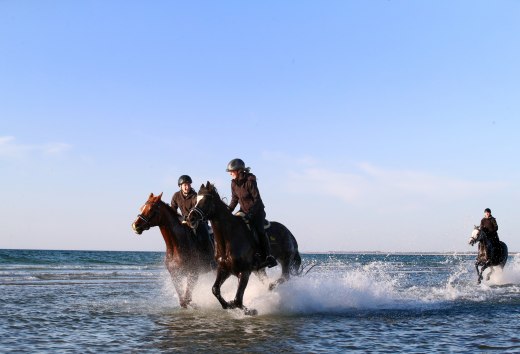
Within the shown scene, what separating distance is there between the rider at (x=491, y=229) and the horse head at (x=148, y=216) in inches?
620

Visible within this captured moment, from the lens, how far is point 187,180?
503 inches

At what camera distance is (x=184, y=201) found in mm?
12680

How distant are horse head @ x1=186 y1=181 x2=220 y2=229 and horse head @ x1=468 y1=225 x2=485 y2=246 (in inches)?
604

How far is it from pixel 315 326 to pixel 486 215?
15.2 metres

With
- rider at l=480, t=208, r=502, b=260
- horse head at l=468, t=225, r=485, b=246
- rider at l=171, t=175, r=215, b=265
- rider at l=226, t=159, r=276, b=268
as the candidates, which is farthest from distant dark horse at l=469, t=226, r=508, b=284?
rider at l=226, t=159, r=276, b=268

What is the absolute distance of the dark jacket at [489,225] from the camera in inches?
903

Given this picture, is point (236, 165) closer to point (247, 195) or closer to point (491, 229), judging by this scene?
point (247, 195)

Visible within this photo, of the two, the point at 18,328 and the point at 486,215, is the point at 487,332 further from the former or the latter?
the point at 486,215

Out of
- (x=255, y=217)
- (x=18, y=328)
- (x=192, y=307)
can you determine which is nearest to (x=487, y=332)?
(x=255, y=217)

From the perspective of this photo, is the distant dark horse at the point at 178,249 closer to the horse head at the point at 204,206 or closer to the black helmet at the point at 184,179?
the black helmet at the point at 184,179

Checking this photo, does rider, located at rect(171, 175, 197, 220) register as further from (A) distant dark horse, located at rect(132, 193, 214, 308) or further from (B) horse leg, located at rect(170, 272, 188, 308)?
(B) horse leg, located at rect(170, 272, 188, 308)

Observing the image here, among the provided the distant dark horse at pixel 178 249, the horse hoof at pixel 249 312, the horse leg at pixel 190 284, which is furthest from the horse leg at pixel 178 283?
the horse hoof at pixel 249 312

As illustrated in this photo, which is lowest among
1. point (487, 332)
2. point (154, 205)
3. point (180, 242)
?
point (487, 332)

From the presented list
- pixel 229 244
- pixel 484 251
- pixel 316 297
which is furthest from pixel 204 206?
pixel 484 251
